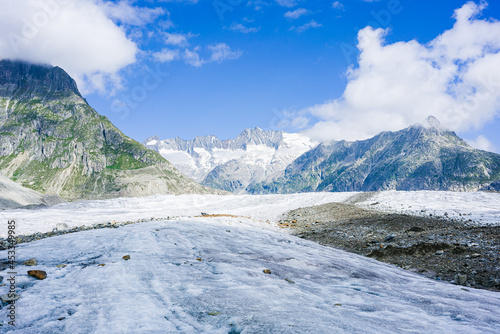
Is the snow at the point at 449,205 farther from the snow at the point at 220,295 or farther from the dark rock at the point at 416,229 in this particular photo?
the snow at the point at 220,295

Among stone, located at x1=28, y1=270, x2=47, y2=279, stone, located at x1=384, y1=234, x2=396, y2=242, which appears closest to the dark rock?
stone, located at x1=384, y1=234, x2=396, y2=242

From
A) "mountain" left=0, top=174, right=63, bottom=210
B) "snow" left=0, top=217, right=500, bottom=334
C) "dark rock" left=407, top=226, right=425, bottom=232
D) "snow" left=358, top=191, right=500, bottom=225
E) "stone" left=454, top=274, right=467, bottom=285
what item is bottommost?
"mountain" left=0, top=174, right=63, bottom=210

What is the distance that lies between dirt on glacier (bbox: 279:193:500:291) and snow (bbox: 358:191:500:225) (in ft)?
9.42

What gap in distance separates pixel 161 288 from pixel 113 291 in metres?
1.35

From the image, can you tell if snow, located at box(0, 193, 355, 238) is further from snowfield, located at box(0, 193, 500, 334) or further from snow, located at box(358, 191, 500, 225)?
snowfield, located at box(0, 193, 500, 334)

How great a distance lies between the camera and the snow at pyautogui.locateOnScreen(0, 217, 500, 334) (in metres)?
6.02

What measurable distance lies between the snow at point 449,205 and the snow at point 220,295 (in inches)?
771

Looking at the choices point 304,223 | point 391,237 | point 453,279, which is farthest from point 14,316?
point 304,223

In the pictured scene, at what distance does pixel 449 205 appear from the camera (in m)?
35.3

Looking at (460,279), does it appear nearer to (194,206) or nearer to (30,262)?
(30,262)

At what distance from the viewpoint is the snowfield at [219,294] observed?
602cm

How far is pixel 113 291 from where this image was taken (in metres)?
7.35

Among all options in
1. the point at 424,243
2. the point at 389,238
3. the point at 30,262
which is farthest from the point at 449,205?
the point at 30,262

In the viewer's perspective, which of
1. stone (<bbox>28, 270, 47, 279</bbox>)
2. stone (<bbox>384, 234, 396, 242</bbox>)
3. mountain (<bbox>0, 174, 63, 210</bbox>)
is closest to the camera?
stone (<bbox>28, 270, 47, 279</bbox>)
